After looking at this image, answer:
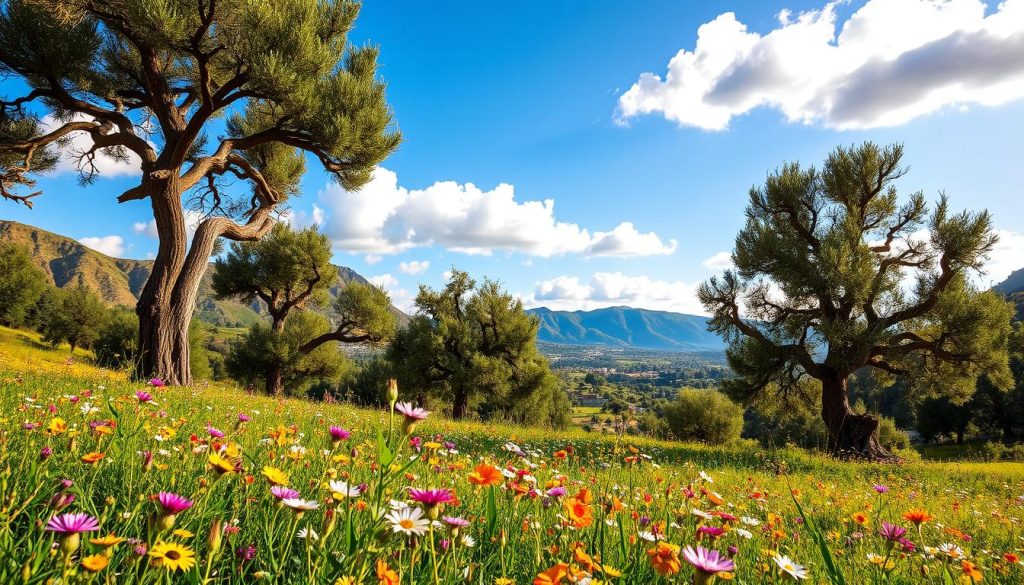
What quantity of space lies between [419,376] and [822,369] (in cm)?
1972

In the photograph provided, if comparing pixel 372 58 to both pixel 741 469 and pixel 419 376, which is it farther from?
pixel 419 376

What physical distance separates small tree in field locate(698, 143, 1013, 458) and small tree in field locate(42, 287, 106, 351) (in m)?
76.6

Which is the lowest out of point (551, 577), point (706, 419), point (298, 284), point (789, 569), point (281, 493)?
point (706, 419)

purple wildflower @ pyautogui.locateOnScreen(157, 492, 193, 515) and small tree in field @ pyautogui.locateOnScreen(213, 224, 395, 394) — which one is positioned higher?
small tree in field @ pyautogui.locateOnScreen(213, 224, 395, 394)

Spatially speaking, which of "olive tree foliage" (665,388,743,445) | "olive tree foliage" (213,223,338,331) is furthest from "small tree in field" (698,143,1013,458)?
"olive tree foliage" (665,388,743,445)

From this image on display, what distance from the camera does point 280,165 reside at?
15.4 metres

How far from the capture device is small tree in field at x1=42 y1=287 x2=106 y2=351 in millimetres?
59031

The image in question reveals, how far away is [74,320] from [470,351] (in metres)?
63.7

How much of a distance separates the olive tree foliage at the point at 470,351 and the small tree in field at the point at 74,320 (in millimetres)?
57650

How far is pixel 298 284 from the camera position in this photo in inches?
1031

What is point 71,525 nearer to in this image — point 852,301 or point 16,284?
point 852,301

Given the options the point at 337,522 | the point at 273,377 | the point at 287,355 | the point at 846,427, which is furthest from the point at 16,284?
the point at 846,427

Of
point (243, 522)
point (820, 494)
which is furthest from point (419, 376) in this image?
point (243, 522)

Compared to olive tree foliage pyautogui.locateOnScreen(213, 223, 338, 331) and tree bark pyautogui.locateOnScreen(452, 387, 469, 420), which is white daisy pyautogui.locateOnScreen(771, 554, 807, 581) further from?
olive tree foliage pyautogui.locateOnScreen(213, 223, 338, 331)
